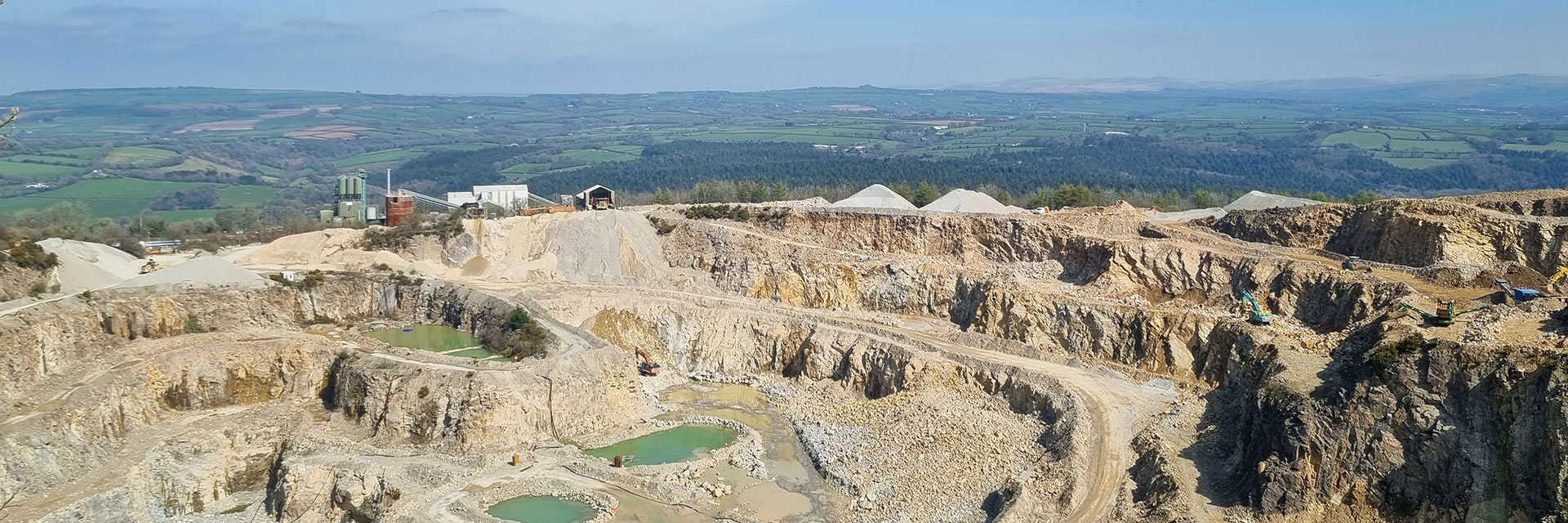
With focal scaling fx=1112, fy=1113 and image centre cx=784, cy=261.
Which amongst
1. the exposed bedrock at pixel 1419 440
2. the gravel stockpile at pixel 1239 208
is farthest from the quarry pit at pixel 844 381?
the gravel stockpile at pixel 1239 208

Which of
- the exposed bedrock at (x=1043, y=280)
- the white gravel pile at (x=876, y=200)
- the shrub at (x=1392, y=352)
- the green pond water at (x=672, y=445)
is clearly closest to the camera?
the shrub at (x=1392, y=352)

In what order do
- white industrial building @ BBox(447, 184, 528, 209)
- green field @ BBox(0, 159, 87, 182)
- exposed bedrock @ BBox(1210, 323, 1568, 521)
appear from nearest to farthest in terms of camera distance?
1. exposed bedrock @ BBox(1210, 323, 1568, 521)
2. white industrial building @ BBox(447, 184, 528, 209)
3. green field @ BBox(0, 159, 87, 182)

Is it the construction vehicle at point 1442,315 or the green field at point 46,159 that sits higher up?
the green field at point 46,159

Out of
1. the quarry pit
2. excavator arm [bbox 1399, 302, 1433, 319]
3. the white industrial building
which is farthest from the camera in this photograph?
the white industrial building

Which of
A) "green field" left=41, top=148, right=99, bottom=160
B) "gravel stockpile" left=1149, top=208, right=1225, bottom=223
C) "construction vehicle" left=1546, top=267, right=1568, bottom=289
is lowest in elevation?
"construction vehicle" left=1546, top=267, right=1568, bottom=289

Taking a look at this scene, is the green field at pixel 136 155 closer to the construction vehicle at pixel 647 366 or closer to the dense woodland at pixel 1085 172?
the dense woodland at pixel 1085 172

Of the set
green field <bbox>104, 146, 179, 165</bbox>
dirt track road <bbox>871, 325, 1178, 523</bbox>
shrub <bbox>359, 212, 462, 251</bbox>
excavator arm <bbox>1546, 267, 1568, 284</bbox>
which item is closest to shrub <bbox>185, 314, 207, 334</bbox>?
shrub <bbox>359, 212, 462, 251</bbox>

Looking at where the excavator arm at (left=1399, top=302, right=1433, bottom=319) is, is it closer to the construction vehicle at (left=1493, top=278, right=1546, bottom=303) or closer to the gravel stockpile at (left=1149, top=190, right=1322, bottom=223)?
the construction vehicle at (left=1493, top=278, right=1546, bottom=303)
